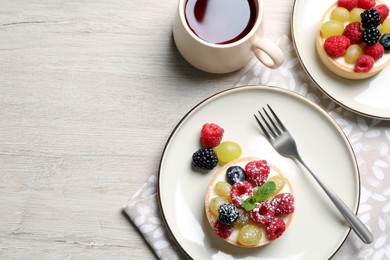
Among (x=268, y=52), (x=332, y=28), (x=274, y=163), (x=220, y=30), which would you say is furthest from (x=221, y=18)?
(x=274, y=163)

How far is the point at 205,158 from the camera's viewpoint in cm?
139

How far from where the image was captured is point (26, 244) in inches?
57.0

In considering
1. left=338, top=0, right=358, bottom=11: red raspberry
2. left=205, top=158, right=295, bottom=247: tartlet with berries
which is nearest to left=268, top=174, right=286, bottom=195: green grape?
left=205, top=158, right=295, bottom=247: tartlet with berries

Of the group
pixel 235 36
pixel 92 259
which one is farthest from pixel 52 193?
pixel 235 36

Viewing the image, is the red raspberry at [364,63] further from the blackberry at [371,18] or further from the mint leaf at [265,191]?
the mint leaf at [265,191]

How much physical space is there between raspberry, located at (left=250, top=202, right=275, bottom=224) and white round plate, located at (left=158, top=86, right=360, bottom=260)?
0.39 feet

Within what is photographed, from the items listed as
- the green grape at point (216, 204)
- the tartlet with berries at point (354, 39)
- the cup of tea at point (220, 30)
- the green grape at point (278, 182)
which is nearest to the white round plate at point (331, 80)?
the tartlet with berries at point (354, 39)

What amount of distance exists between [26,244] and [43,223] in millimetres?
63

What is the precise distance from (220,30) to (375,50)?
0.36m

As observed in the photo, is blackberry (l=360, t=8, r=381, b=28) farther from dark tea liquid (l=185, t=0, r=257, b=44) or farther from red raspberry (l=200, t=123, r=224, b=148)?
red raspberry (l=200, t=123, r=224, b=148)

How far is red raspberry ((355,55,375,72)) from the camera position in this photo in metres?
1.39

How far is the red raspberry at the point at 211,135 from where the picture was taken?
4.56 ft

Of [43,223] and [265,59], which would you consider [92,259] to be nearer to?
[43,223]

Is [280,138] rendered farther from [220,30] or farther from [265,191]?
[220,30]
